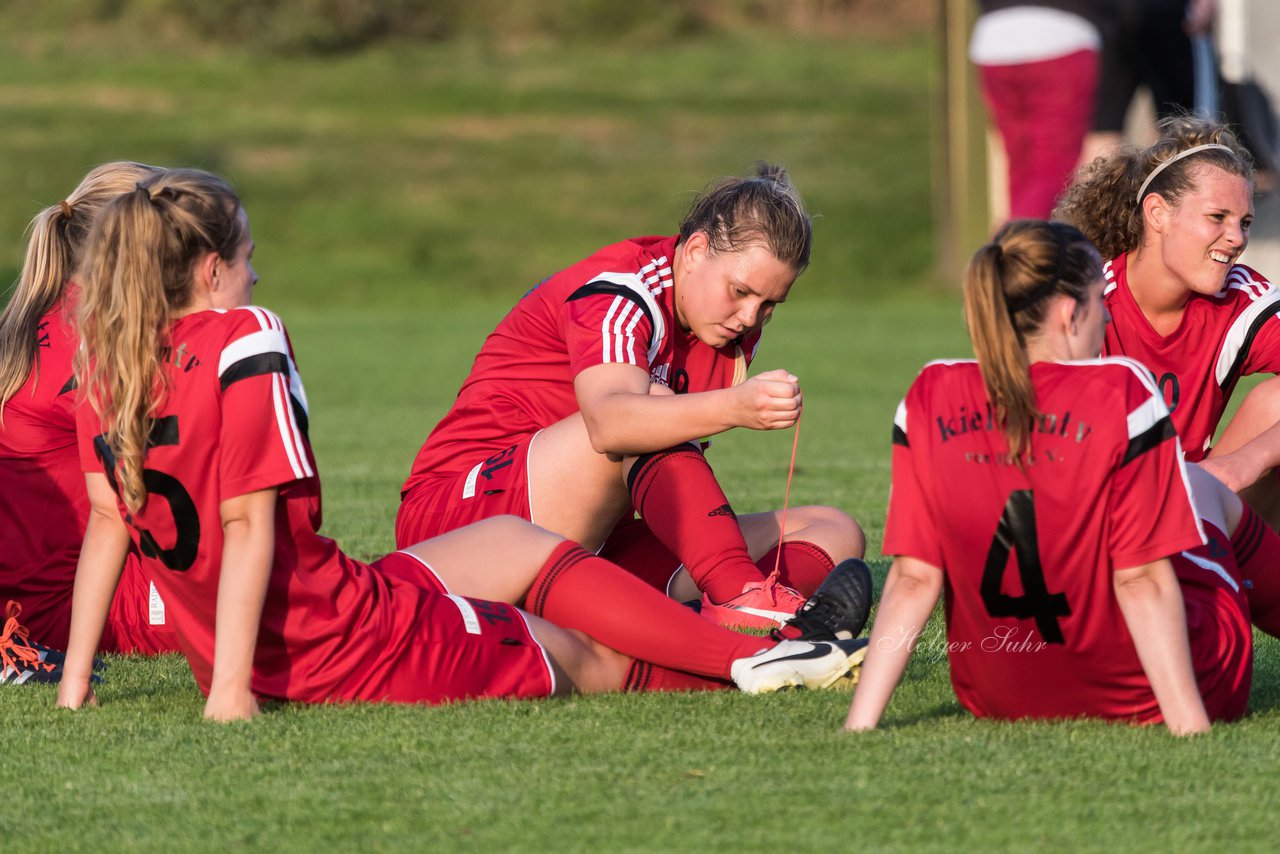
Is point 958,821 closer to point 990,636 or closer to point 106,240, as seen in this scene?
point 990,636

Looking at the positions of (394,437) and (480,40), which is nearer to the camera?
(394,437)

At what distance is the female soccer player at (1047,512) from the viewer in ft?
9.49

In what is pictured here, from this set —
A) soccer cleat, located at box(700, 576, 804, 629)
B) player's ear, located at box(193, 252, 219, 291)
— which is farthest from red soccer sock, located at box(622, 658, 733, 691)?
player's ear, located at box(193, 252, 219, 291)

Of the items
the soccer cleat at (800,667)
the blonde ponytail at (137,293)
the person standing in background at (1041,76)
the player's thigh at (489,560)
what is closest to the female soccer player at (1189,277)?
the soccer cleat at (800,667)

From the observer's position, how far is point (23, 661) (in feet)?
12.5

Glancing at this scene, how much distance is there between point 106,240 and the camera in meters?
3.20

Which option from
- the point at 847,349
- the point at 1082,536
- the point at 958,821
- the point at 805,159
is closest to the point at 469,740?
the point at 958,821

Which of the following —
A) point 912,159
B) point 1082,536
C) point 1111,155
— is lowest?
point 912,159

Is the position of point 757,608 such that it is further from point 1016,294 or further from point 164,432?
point 164,432

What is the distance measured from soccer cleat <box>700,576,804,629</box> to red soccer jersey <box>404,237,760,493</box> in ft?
1.79

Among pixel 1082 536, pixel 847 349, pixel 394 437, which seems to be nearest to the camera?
pixel 1082 536

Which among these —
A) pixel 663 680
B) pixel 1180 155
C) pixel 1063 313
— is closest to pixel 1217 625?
pixel 1063 313

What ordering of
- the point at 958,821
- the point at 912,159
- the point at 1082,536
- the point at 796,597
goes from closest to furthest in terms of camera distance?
the point at 958,821, the point at 1082,536, the point at 796,597, the point at 912,159

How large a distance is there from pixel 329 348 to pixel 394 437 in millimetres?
4847
